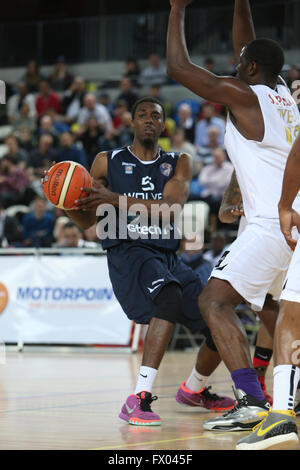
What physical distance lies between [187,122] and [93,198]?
39.2 feet

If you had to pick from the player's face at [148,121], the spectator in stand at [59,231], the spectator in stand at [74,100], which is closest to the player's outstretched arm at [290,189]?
the player's face at [148,121]

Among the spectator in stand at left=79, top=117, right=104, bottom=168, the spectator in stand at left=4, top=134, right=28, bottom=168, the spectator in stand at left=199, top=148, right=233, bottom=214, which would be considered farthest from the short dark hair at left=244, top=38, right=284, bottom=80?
the spectator in stand at left=4, top=134, right=28, bottom=168

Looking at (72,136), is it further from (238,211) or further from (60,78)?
(238,211)

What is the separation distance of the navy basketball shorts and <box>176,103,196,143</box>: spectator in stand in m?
11.2

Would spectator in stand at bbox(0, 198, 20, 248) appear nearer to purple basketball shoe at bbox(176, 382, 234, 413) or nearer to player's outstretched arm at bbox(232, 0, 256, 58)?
purple basketball shoe at bbox(176, 382, 234, 413)

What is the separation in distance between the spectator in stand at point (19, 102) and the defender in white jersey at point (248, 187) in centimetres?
1522

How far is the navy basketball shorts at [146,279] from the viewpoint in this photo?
5633 mm

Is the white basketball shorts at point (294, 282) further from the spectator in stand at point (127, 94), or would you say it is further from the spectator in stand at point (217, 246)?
the spectator in stand at point (127, 94)

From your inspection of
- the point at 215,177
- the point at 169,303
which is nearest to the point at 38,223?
the point at 215,177

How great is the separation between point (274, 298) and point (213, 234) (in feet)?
23.9
